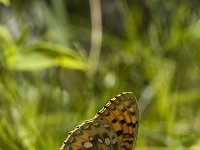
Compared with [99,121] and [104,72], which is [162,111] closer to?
[104,72]

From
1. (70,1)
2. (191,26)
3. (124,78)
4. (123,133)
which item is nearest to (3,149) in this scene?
(123,133)

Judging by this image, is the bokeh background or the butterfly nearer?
the butterfly

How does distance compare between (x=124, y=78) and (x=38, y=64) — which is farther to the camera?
(x=124, y=78)

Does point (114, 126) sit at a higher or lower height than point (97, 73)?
lower

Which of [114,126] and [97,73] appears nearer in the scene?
[114,126]
